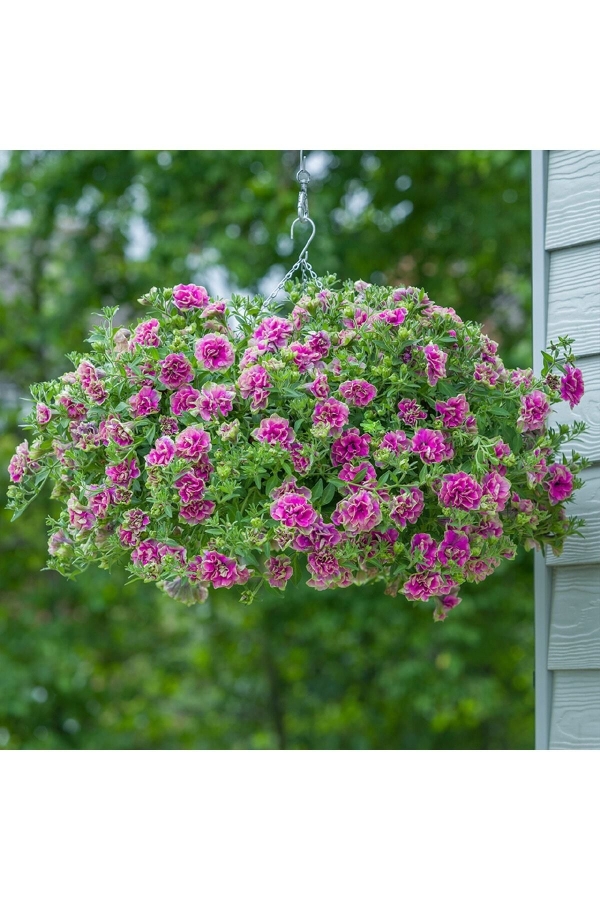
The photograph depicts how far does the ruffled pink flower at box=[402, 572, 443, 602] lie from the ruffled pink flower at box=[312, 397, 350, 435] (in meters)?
0.24

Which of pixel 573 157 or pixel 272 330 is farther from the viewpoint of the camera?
pixel 573 157

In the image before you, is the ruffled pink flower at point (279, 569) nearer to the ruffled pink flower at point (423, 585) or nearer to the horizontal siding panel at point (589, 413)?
the ruffled pink flower at point (423, 585)

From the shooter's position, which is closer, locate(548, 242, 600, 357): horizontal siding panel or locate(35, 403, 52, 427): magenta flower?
locate(35, 403, 52, 427): magenta flower

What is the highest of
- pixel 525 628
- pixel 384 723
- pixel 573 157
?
pixel 573 157

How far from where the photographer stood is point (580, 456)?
1.44 m

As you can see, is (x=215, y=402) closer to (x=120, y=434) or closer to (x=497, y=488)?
(x=120, y=434)

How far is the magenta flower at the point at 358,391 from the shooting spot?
1218 millimetres

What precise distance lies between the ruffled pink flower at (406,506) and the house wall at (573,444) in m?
0.38

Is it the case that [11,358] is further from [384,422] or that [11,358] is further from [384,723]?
[384,422]

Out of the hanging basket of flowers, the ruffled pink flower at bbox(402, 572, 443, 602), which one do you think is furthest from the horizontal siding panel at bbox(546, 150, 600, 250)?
the ruffled pink flower at bbox(402, 572, 443, 602)

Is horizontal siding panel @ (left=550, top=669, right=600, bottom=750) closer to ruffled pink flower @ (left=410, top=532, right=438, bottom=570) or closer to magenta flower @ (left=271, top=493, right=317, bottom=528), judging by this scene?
ruffled pink flower @ (left=410, top=532, right=438, bottom=570)

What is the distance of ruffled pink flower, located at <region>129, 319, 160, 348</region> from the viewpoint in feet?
4.25
